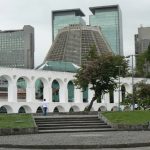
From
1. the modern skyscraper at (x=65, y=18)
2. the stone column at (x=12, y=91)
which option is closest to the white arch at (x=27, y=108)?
the stone column at (x=12, y=91)

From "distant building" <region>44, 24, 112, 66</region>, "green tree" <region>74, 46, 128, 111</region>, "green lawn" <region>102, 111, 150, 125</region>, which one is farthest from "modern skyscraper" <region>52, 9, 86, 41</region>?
"green lawn" <region>102, 111, 150, 125</region>

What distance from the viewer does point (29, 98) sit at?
64062 mm

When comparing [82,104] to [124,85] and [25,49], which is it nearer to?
[124,85]

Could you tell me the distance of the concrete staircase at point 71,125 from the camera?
22547 mm

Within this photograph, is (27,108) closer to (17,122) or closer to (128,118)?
(128,118)

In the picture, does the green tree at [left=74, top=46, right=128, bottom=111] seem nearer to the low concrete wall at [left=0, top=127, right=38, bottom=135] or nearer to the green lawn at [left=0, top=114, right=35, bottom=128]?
the green lawn at [left=0, top=114, right=35, bottom=128]

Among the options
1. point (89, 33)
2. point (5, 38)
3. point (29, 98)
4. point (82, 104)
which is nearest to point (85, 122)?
point (29, 98)

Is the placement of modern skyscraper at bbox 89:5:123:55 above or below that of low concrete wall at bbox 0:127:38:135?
above

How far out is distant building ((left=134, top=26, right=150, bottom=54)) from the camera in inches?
5792

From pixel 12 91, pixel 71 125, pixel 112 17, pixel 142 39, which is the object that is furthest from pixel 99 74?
pixel 112 17

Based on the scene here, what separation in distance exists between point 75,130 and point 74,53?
99.9 m

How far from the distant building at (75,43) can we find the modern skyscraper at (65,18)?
60.2m

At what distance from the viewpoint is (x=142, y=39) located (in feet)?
483

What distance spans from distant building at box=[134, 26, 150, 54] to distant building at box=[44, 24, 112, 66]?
2089 cm
